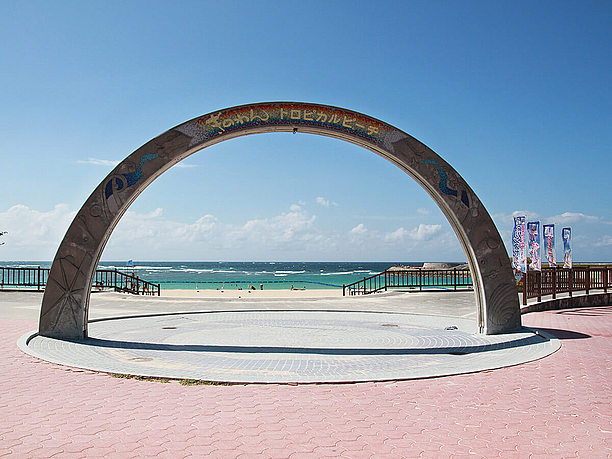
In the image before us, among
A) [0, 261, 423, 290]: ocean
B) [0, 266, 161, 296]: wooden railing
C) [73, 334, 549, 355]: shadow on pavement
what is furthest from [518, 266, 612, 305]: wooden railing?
[0, 261, 423, 290]: ocean

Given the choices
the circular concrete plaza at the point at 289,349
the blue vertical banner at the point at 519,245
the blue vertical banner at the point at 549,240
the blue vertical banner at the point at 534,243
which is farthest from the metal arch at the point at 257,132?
the blue vertical banner at the point at 549,240

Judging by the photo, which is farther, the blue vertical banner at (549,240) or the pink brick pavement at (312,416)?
the blue vertical banner at (549,240)

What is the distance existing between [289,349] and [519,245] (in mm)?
9881

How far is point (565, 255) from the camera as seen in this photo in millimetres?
20984

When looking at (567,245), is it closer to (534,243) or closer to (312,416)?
(534,243)

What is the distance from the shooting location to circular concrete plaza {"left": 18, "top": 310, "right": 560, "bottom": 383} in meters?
6.68

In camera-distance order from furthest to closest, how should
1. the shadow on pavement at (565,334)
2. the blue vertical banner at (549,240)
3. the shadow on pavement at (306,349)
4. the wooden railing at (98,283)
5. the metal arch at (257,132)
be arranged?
1. the wooden railing at (98,283)
2. the blue vertical banner at (549,240)
3. the shadow on pavement at (565,334)
4. the metal arch at (257,132)
5. the shadow on pavement at (306,349)

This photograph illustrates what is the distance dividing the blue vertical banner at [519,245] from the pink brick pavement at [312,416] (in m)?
8.79

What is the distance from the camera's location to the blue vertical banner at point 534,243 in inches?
654

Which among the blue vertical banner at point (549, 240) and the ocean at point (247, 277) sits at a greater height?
the blue vertical banner at point (549, 240)

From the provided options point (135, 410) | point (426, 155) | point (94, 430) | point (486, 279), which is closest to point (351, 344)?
point (486, 279)

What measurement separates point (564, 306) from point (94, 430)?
16.2 metres

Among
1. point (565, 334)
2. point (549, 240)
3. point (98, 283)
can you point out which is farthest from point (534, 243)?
point (98, 283)

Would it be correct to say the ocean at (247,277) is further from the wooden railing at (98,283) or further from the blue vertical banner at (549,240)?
the blue vertical banner at (549,240)
